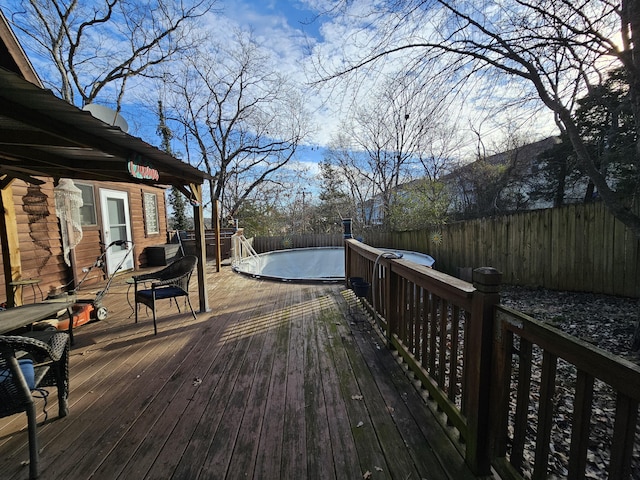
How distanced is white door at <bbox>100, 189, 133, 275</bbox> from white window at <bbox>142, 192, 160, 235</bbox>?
819 mm

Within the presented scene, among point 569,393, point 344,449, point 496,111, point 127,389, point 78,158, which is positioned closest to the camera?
point 344,449

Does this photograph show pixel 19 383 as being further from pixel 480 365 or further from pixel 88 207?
pixel 88 207

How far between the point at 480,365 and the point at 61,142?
3.16 m

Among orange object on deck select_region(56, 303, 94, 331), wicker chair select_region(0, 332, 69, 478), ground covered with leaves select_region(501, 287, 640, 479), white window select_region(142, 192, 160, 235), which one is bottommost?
ground covered with leaves select_region(501, 287, 640, 479)

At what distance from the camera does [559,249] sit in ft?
20.3

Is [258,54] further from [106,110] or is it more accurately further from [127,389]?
[127,389]

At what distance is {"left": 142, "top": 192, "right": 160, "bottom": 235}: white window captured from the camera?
8031 mm

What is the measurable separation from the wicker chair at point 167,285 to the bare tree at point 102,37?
895 cm

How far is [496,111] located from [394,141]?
40.5 feet

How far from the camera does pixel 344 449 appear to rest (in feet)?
5.07

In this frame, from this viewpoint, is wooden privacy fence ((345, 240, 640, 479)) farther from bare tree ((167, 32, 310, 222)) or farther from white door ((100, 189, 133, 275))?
bare tree ((167, 32, 310, 222))

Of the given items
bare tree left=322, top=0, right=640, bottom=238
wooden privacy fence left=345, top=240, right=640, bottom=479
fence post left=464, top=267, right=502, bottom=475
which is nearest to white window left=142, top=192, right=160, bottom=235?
bare tree left=322, top=0, right=640, bottom=238

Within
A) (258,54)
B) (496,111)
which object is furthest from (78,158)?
(258,54)

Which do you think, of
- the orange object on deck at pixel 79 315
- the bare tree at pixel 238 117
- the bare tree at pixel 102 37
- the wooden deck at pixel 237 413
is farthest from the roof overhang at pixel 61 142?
the bare tree at pixel 238 117
